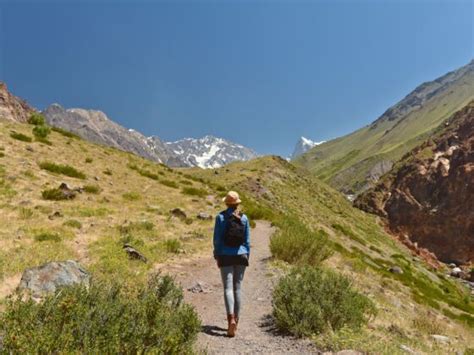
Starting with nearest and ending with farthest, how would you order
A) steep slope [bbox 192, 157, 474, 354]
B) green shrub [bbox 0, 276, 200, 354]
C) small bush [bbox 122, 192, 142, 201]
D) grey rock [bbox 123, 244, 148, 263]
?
green shrub [bbox 0, 276, 200, 354]
grey rock [bbox 123, 244, 148, 263]
steep slope [bbox 192, 157, 474, 354]
small bush [bbox 122, 192, 142, 201]

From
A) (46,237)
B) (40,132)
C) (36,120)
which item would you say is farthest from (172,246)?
(36,120)

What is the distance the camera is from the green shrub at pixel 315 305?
7.51 meters

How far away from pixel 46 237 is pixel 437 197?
2585 inches

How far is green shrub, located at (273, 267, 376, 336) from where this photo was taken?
7512mm

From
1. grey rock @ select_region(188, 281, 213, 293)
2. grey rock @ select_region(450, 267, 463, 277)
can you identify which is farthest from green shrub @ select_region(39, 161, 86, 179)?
grey rock @ select_region(450, 267, 463, 277)

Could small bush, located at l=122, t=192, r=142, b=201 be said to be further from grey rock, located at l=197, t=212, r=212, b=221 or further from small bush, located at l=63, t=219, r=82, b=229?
small bush, located at l=63, t=219, r=82, b=229

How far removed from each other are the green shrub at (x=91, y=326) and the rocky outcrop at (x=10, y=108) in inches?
1329

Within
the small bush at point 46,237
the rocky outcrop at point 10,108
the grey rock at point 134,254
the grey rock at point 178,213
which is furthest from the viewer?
the rocky outcrop at point 10,108

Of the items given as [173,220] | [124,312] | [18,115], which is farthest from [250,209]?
[18,115]

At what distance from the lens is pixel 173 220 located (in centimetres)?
1784

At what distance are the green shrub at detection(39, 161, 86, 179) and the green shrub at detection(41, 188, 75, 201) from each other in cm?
499

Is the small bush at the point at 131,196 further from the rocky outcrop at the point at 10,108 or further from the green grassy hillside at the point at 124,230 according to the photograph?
the rocky outcrop at the point at 10,108

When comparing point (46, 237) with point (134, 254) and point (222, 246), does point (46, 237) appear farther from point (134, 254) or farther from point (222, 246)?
point (222, 246)

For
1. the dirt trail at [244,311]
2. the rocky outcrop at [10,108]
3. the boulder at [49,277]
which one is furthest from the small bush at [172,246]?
the rocky outcrop at [10,108]
